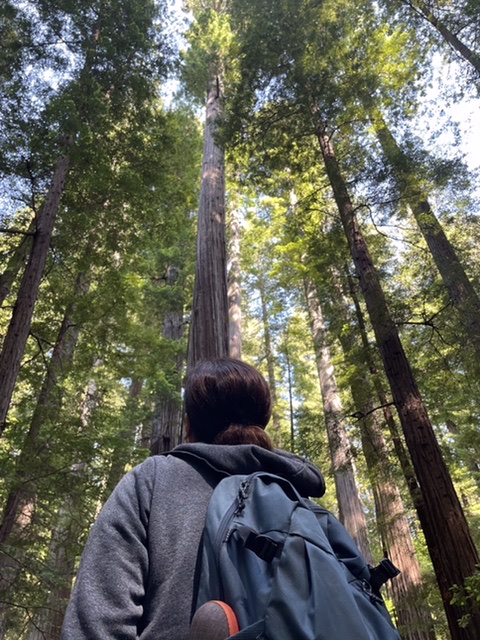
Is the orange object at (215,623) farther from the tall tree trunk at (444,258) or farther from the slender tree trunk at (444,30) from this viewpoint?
the slender tree trunk at (444,30)

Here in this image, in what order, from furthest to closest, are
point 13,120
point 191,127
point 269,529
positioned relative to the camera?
point 191,127, point 13,120, point 269,529

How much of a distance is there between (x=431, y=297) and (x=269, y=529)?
605 cm

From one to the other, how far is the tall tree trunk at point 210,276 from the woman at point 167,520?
7.60 feet

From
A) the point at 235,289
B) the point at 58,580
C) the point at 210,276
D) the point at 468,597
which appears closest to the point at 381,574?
the point at 468,597

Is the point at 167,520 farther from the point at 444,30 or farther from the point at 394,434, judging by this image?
the point at 444,30

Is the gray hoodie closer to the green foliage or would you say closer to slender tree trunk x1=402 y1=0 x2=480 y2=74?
the green foliage

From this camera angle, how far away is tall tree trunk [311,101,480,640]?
439 cm

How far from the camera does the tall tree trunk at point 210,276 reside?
419 cm

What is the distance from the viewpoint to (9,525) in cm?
645

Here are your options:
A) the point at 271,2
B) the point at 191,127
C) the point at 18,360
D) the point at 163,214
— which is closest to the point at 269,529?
the point at 18,360

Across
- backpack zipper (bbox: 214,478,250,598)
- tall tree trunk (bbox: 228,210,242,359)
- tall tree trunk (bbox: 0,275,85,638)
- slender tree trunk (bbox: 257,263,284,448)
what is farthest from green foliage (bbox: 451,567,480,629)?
slender tree trunk (bbox: 257,263,284,448)

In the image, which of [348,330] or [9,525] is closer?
[9,525]

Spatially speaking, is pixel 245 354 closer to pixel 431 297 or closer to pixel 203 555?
pixel 431 297

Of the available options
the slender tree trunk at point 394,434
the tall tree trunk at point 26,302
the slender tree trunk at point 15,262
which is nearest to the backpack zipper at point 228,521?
the slender tree trunk at point 394,434
